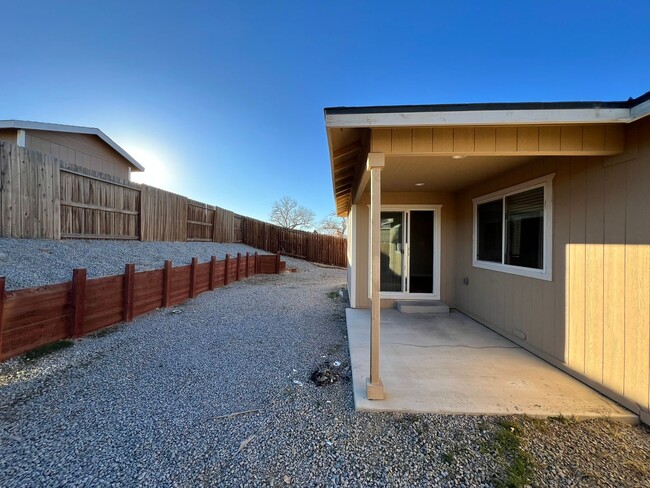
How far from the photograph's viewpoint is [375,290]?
2.39 meters

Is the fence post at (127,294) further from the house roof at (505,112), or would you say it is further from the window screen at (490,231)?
the window screen at (490,231)

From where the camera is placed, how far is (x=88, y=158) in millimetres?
10461

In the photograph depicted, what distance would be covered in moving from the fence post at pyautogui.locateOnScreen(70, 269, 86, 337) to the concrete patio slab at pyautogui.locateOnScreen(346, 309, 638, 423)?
3711mm

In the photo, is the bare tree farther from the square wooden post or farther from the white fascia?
the white fascia

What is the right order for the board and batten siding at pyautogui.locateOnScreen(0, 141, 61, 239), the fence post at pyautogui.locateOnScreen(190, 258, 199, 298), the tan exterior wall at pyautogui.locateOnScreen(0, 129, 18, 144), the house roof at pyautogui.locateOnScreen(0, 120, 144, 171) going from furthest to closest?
1. the tan exterior wall at pyautogui.locateOnScreen(0, 129, 18, 144)
2. the house roof at pyautogui.locateOnScreen(0, 120, 144, 171)
3. the fence post at pyautogui.locateOnScreen(190, 258, 199, 298)
4. the board and batten siding at pyautogui.locateOnScreen(0, 141, 61, 239)

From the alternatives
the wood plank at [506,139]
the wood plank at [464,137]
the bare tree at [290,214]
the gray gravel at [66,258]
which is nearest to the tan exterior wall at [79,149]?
the gray gravel at [66,258]

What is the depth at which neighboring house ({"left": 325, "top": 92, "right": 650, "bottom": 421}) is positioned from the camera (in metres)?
2.24

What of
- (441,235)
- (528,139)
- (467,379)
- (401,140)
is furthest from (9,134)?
(467,379)

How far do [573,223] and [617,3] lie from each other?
553 cm

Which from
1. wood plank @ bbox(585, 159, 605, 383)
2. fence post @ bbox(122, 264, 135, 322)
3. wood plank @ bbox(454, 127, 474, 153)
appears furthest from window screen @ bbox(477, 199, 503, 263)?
fence post @ bbox(122, 264, 135, 322)

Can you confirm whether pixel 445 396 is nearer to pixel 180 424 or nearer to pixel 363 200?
pixel 180 424

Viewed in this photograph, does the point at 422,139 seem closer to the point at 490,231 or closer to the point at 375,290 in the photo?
the point at 375,290

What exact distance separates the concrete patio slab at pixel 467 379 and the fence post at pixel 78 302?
371 centimetres

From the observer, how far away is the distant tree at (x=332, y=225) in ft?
102
